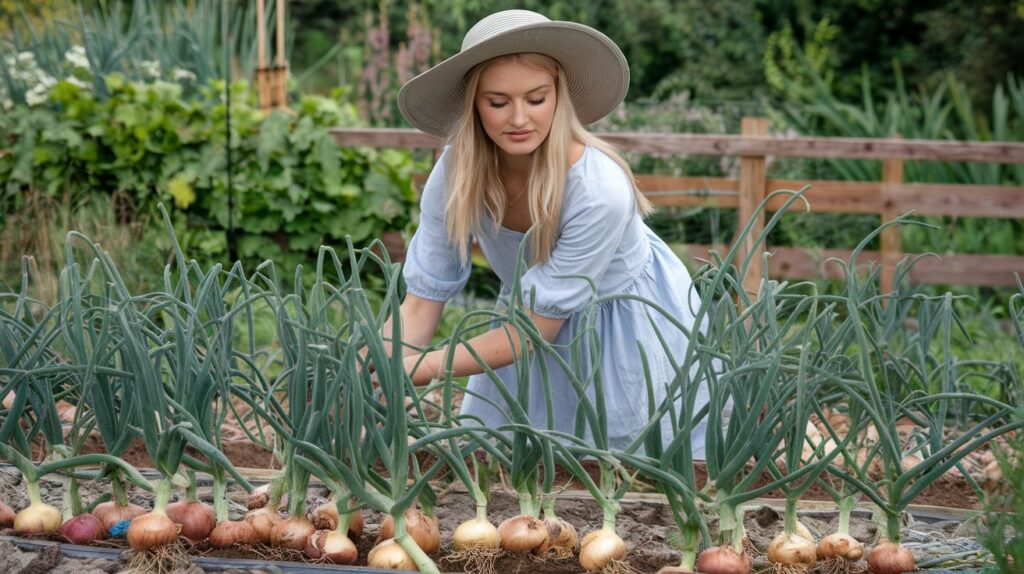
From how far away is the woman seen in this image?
2.03m

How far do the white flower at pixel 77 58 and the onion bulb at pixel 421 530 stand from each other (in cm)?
426

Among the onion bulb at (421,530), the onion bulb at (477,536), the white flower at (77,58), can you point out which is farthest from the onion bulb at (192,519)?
the white flower at (77,58)

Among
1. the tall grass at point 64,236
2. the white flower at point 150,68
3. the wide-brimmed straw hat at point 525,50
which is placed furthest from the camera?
the white flower at point 150,68

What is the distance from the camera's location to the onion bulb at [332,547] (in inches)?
58.5

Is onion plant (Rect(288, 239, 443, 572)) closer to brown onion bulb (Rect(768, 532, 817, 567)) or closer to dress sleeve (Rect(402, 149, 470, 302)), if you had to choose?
brown onion bulb (Rect(768, 532, 817, 567))

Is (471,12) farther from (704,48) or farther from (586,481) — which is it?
(586,481)

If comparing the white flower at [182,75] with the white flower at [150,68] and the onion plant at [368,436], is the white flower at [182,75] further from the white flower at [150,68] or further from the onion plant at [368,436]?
the onion plant at [368,436]

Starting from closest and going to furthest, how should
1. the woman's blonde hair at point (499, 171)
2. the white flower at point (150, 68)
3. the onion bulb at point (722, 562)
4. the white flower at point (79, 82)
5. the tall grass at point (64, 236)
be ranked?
the onion bulb at point (722, 562) → the woman's blonde hair at point (499, 171) → the tall grass at point (64, 236) → the white flower at point (79, 82) → the white flower at point (150, 68)

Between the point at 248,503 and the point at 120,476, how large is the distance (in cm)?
24

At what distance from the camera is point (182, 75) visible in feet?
17.7

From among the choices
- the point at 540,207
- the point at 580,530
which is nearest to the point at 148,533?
the point at 580,530

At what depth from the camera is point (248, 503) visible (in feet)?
5.85

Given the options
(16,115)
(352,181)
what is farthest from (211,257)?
(16,115)

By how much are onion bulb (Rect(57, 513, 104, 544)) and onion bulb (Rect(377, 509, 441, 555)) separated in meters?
0.41
